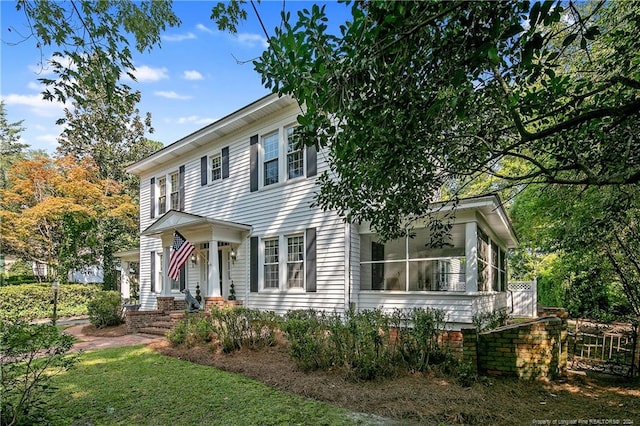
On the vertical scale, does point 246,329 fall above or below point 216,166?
below

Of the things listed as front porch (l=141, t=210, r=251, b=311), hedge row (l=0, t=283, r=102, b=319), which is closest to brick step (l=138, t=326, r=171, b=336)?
front porch (l=141, t=210, r=251, b=311)

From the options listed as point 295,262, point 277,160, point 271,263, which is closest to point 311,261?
point 295,262

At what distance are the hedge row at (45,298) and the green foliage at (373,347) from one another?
14.9 meters

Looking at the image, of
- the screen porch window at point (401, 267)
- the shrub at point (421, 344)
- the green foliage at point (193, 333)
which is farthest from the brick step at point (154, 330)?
the shrub at point (421, 344)

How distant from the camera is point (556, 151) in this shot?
418 centimetres

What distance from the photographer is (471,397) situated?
472cm

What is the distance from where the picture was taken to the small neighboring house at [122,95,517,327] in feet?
30.2

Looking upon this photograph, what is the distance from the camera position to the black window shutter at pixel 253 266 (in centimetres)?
1156

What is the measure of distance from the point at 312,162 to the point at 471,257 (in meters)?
5.00

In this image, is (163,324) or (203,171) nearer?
(163,324)

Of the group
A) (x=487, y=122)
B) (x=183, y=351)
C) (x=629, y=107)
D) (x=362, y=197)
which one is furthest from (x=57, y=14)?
(x=183, y=351)

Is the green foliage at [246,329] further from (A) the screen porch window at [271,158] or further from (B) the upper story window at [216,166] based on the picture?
(B) the upper story window at [216,166]

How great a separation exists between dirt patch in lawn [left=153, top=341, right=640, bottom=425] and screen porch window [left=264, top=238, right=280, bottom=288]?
201 inches

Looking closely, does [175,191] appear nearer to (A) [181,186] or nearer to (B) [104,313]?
(A) [181,186]
